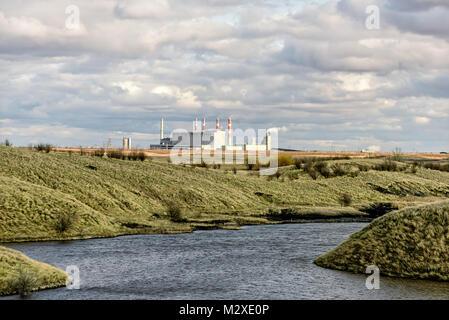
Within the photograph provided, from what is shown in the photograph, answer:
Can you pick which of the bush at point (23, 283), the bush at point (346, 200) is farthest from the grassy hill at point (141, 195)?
the bush at point (23, 283)

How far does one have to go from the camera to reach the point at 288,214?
62875 mm

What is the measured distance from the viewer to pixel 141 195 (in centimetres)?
6288

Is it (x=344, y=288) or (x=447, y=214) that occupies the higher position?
(x=447, y=214)

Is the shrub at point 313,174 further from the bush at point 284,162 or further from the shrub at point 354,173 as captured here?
the bush at point 284,162

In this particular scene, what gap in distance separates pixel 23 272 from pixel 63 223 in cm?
1769

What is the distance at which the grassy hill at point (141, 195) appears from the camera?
45.5 m

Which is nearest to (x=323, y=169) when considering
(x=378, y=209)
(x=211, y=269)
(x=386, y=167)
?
(x=386, y=167)

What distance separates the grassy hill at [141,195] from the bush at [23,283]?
16.0 m

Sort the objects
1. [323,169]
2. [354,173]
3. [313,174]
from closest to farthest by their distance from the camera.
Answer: [354,173]
[313,174]
[323,169]

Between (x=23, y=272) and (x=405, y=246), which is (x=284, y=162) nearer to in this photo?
(x=405, y=246)

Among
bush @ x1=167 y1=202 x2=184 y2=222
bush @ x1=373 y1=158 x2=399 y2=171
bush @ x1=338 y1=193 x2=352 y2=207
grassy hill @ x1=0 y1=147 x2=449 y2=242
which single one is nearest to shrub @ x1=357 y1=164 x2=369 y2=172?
bush @ x1=373 y1=158 x2=399 y2=171
